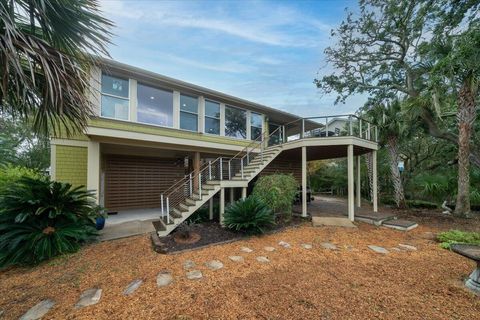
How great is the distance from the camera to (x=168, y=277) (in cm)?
388

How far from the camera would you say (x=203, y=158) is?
11.3 meters

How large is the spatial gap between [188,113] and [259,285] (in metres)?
7.59

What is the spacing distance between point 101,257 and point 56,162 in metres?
4.65

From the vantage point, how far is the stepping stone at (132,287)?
3.40 meters

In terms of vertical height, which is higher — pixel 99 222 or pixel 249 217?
pixel 249 217

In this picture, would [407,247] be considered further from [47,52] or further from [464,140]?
[47,52]

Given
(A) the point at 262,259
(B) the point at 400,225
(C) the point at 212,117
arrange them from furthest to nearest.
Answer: (C) the point at 212,117
(B) the point at 400,225
(A) the point at 262,259

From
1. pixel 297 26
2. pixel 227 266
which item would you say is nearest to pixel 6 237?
pixel 227 266

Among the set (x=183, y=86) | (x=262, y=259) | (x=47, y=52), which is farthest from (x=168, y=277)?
(x=183, y=86)

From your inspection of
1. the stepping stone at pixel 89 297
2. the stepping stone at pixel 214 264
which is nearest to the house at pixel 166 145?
the stepping stone at pixel 214 264

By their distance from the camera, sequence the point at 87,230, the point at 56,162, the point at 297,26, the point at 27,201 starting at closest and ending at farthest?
the point at 27,201
the point at 87,230
the point at 56,162
the point at 297,26

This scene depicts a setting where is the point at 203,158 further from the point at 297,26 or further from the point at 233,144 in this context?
the point at 297,26

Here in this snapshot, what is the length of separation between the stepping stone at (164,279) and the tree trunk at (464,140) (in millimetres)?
11254

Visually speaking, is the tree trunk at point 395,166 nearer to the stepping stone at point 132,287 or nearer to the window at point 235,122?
the window at point 235,122
